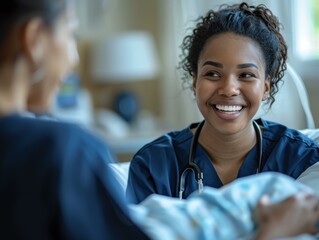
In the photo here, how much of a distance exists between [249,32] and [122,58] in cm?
245

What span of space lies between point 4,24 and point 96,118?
3210 mm

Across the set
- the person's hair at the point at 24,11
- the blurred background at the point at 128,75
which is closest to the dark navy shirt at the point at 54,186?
the person's hair at the point at 24,11

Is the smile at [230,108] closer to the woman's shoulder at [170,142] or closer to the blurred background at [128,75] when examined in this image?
the woman's shoulder at [170,142]

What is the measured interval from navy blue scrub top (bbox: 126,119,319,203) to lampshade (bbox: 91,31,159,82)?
2394mm

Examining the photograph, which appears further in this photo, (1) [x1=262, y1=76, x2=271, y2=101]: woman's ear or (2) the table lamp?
(2) the table lamp

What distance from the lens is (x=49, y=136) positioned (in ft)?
2.91

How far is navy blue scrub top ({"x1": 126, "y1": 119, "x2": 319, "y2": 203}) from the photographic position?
149 centimetres

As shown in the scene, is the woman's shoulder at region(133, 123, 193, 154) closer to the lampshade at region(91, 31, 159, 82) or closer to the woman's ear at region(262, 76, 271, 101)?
the woman's ear at region(262, 76, 271, 101)

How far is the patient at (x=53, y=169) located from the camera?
861 mm

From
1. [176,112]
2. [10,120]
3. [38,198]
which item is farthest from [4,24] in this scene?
[176,112]

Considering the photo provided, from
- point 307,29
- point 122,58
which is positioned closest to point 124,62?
point 122,58

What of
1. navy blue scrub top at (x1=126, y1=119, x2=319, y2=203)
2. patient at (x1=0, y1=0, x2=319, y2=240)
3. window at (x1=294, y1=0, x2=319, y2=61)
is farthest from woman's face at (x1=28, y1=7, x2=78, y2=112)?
window at (x1=294, y1=0, x2=319, y2=61)

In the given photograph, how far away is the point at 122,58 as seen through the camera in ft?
12.9

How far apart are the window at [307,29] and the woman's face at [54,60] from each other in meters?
1.92
